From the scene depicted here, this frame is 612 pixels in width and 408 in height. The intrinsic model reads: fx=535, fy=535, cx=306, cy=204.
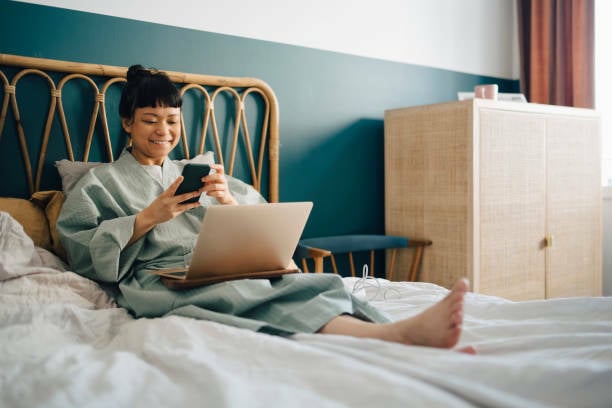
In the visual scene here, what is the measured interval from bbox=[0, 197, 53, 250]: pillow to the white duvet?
1.40 feet

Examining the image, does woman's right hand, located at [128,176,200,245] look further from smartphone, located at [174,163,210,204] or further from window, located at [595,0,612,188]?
window, located at [595,0,612,188]

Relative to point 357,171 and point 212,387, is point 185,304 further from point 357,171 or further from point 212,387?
point 357,171

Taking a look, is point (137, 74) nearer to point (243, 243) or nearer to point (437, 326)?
point (243, 243)

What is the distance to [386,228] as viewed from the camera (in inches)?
107

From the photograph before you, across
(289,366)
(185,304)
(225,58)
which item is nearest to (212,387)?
(289,366)

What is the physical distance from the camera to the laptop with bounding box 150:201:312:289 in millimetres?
1162

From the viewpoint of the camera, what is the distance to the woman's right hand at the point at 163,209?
138cm

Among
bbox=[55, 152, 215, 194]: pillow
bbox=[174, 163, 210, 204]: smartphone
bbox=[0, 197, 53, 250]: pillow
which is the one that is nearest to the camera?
bbox=[174, 163, 210, 204]: smartphone

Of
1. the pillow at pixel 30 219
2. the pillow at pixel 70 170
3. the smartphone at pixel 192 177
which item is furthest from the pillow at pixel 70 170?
the smartphone at pixel 192 177

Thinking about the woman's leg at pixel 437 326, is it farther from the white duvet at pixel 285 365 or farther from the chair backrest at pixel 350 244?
the chair backrest at pixel 350 244

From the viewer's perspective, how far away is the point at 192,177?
136cm

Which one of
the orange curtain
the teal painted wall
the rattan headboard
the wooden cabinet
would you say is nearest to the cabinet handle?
the wooden cabinet

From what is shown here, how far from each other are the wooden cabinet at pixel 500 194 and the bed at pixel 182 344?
0.77 m

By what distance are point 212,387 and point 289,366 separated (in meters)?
0.14
